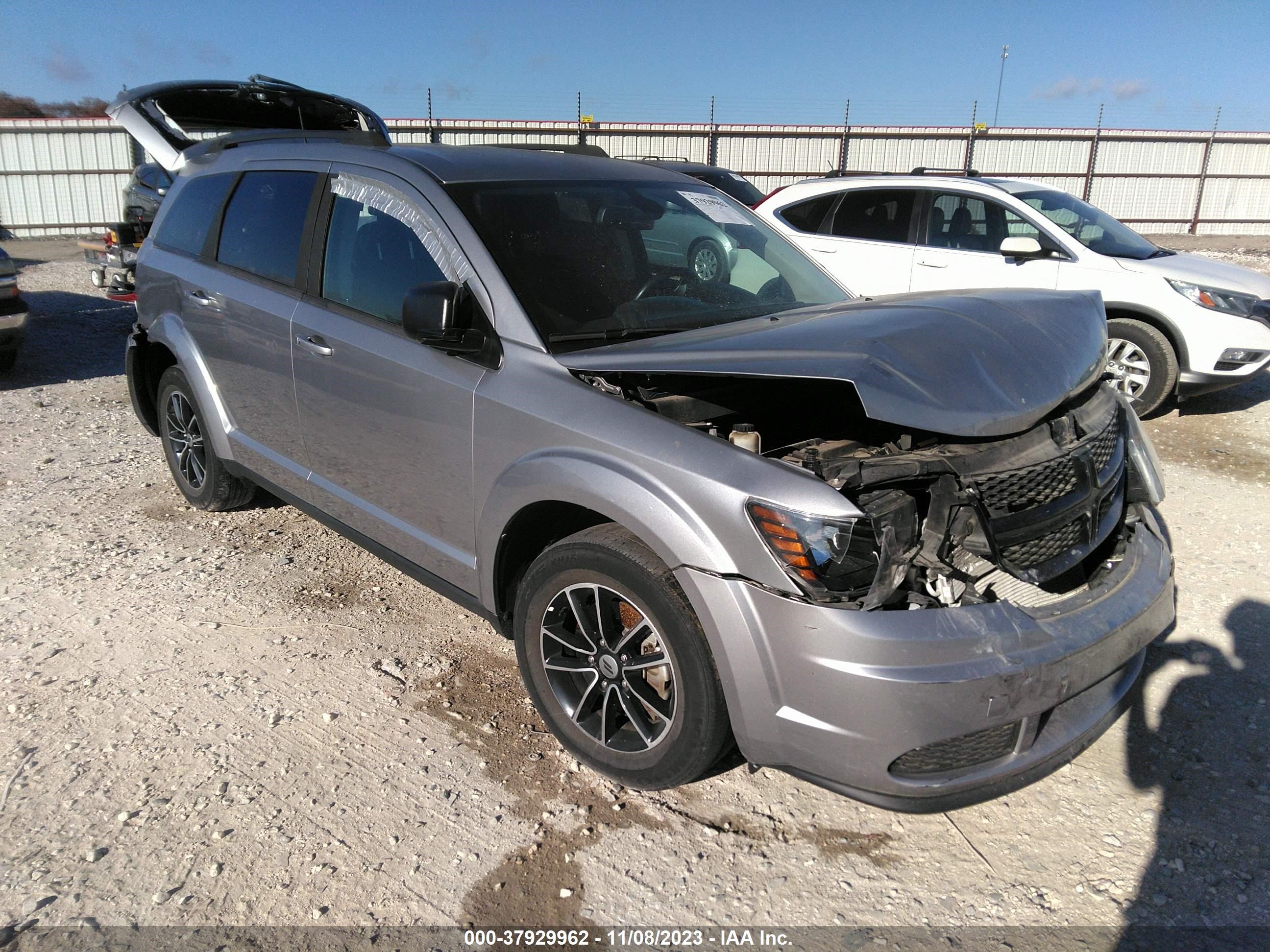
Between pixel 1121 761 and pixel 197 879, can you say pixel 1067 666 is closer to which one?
pixel 1121 761

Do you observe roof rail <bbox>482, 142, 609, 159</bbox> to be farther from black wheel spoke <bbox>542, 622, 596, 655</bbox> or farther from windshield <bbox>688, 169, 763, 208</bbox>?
windshield <bbox>688, 169, 763, 208</bbox>

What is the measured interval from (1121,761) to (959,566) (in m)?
1.14

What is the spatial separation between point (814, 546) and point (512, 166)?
2.08 metres

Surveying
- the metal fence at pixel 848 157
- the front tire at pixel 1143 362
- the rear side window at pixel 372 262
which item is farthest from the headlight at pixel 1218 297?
the metal fence at pixel 848 157

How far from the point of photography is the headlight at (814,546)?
86.2 inches

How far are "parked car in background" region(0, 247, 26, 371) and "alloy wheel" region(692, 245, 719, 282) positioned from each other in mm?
7037

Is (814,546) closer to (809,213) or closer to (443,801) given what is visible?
(443,801)

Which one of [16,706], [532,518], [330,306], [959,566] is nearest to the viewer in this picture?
[959,566]

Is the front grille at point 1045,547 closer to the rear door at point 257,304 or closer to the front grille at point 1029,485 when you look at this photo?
the front grille at point 1029,485

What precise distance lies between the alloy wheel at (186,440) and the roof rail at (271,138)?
51.8 inches

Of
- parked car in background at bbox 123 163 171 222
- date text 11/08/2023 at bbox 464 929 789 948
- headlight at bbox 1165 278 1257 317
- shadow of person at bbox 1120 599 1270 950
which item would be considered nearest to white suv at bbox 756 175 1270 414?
headlight at bbox 1165 278 1257 317

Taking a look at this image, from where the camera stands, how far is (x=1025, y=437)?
2615mm

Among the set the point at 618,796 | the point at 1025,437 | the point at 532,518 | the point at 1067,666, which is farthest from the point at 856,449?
the point at 618,796

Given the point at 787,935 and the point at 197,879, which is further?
the point at 197,879
